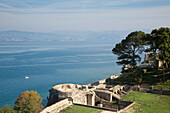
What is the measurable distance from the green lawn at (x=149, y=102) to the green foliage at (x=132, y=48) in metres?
6.40

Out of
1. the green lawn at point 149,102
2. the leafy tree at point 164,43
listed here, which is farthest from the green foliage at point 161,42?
the green lawn at point 149,102

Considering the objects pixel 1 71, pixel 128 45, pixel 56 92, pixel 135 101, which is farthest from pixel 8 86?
pixel 135 101

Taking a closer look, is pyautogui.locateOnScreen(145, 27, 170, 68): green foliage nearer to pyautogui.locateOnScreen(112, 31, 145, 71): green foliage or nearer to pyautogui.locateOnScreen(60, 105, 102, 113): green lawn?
pyautogui.locateOnScreen(112, 31, 145, 71): green foliage

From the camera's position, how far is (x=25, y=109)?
99.4 feet

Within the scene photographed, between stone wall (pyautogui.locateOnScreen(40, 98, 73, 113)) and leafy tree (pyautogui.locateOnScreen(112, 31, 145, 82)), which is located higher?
leafy tree (pyautogui.locateOnScreen(112, 31, 145, 82))

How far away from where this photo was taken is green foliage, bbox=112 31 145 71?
3309 centimetres

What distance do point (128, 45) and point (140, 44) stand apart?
199cm

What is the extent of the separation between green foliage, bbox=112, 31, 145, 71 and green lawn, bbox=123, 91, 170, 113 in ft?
21.0

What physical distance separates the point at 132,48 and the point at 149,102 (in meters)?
12.1

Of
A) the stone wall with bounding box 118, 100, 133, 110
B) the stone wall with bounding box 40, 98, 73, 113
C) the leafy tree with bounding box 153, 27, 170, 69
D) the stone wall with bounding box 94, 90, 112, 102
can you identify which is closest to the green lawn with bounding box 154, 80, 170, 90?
the leafy tree with bounding box 153, 27, 170, 69

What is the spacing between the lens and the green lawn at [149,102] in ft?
72.8

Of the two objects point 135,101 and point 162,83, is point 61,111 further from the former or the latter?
point 162,83

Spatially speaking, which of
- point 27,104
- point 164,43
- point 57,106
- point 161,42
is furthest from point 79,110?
point 164,43

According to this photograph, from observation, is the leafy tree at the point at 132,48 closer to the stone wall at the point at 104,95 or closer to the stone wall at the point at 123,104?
the stone wall at the point at 104,95
